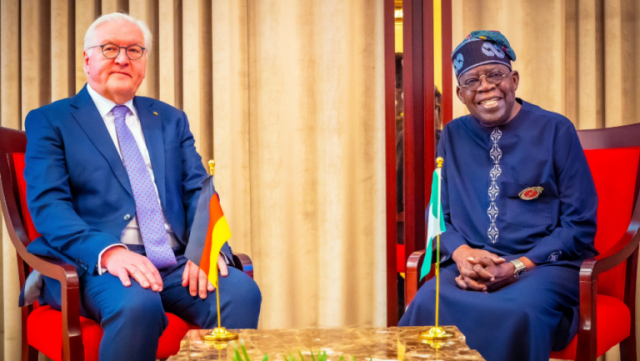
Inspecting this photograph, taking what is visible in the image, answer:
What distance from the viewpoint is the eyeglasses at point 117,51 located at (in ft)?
6.94

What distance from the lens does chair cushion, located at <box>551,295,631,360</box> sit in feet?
5.98

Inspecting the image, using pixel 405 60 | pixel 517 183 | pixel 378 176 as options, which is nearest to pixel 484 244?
pixel 517 183

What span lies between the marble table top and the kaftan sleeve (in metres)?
0.62

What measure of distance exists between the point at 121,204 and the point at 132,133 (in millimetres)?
302

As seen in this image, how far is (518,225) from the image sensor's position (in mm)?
2086

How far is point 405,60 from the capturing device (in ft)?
9.80

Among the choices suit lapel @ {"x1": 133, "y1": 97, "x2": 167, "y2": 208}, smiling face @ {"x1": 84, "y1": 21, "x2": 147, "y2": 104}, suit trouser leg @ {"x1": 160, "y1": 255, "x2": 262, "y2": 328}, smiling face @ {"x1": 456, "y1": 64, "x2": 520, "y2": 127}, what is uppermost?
smiling face @ {"x1": 84, "y1": 21, "x2": 147, "y2": 104}

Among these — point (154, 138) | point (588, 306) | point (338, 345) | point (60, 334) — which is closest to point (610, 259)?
point (588, 306)

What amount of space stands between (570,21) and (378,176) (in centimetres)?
131

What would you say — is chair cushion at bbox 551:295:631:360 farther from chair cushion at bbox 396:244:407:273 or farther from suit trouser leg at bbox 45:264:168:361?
suit trouser leg at bbox 45:264:168:361

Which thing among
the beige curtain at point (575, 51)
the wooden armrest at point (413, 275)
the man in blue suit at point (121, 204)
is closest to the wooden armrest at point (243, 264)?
the man in blue suit at point (121, 204)

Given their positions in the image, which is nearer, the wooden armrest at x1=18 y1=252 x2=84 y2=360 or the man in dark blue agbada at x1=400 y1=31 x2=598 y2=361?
the wooden armrest at x1=18 y1=252 x2=84 y2=360

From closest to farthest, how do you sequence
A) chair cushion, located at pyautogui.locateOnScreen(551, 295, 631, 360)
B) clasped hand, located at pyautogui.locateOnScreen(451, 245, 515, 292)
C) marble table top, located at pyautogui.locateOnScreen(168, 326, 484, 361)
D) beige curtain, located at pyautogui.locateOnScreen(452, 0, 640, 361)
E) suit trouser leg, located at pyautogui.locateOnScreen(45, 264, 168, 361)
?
marble table top, located at pyautogui.locateOnScreen(168, 326, 484, 361) < suit trouser leg, located at pyautogui.locateOnScreen(45, 264, 168, 361) < chair cushion, located at pyautogui.locateOnScreen(551, 295, 631, 360) < clasped hand, located at pyautogui.locateOnScreen(451, 245, 515, 292) < beige curtain, located at pyautogui.locateOnScreen(452, 0, 640, 361)

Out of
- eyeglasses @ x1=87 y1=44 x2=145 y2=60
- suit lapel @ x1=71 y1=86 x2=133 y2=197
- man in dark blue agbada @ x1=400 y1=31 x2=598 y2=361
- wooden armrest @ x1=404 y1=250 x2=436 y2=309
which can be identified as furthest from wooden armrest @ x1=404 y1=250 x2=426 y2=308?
eyeglasses @ x1=87 y1=44 x2=145 y2=60
